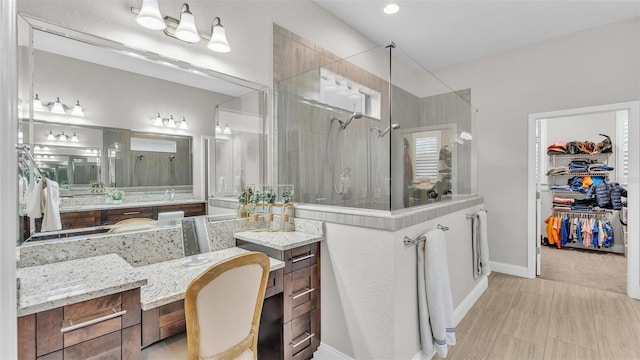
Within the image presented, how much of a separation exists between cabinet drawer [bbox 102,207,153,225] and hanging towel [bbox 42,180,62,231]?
0.19 meters

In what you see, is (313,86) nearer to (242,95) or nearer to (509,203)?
(242,95)

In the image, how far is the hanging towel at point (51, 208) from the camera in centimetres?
134

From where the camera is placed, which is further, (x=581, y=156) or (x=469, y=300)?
(x=581, y=156)

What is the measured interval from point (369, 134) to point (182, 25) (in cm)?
148

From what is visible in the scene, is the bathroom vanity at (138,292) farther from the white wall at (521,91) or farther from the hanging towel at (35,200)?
the white wall at (521,91)

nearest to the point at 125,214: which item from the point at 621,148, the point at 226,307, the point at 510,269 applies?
the point at 226,307

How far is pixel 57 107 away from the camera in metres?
1.39

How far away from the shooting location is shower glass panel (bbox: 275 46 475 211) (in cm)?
196

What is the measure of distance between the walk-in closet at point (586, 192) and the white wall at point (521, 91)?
1.00 m

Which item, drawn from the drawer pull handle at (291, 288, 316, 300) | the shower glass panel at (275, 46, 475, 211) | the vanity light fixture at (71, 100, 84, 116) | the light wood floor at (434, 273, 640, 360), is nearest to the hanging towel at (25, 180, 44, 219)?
the vanity light fixture at (71, 100, 84, 116)

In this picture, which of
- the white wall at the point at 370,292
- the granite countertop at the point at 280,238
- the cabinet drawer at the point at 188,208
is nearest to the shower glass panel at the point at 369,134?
the white wall at the point at 370,292

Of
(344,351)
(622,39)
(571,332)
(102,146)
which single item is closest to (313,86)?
(102,146)

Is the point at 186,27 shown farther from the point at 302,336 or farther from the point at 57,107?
the point at 302,336

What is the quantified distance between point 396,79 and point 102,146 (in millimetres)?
1848
